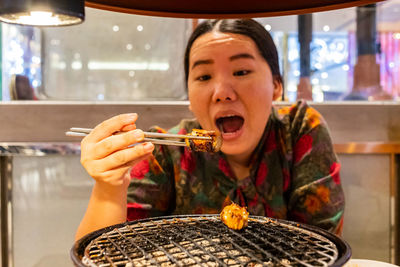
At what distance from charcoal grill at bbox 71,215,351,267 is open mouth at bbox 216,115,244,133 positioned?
568 mm

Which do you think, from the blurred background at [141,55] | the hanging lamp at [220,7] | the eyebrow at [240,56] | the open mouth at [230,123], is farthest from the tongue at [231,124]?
the blurred background at [141,55]

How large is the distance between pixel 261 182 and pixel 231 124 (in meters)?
0.31

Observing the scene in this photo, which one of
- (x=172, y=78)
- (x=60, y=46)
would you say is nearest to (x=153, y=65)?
(x=172, y=78)

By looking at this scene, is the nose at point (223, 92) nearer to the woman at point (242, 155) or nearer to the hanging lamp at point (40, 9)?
the woman at point (242, 155)

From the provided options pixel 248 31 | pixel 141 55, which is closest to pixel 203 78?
pixel 248 31

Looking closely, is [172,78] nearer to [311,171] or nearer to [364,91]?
[364,91]

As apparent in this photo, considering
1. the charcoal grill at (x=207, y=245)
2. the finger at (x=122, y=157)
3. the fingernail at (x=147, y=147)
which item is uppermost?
the fingernail at (x=147, y=147)

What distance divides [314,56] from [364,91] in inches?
26.0

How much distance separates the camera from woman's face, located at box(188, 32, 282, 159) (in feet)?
5.06

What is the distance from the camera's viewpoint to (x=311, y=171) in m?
1.67

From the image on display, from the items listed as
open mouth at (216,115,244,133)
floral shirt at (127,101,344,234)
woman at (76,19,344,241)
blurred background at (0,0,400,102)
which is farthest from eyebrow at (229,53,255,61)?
blurred background at (0,0,400,102)

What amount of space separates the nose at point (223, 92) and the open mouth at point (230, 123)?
12cm

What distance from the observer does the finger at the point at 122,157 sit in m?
1.08

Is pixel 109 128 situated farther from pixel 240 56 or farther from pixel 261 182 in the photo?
pixel 261 182
